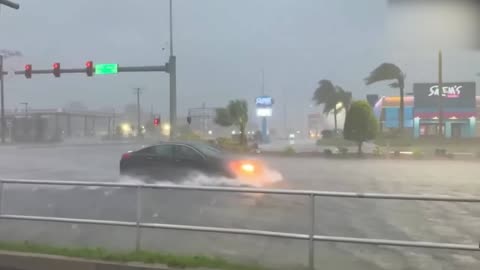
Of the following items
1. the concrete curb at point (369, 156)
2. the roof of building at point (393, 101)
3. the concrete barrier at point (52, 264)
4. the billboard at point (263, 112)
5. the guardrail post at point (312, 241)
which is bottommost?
the concrete curb at point (369, 156)

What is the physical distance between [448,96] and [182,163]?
44700 millimetres

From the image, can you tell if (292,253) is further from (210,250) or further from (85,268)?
(85,268)

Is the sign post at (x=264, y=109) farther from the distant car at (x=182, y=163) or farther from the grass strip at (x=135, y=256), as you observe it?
the grass strip at (x=135, y=256)

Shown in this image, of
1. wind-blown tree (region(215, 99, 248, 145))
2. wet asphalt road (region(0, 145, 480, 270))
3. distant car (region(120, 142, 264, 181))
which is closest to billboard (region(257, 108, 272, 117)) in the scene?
wind-blown tree (region(215, 99, 248, 145))

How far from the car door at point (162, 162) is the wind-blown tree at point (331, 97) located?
147 ft

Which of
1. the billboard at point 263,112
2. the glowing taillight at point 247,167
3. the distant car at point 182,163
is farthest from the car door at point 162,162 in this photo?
the billboard at point 263,112

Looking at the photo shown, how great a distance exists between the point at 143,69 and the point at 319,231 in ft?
75.8

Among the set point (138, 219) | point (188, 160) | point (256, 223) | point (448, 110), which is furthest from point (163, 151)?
point (448, 110)

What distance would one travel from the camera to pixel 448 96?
2108 inches

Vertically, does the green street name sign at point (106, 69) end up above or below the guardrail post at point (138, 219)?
above

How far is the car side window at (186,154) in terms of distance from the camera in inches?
592

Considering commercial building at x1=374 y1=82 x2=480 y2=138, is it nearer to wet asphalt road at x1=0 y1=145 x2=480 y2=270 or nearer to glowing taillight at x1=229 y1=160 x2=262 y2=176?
glowing taillight at x1=229 y1=160 x2=262 y2=176

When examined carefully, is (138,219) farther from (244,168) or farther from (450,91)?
(450,91)

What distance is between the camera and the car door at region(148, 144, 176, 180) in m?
15.4
